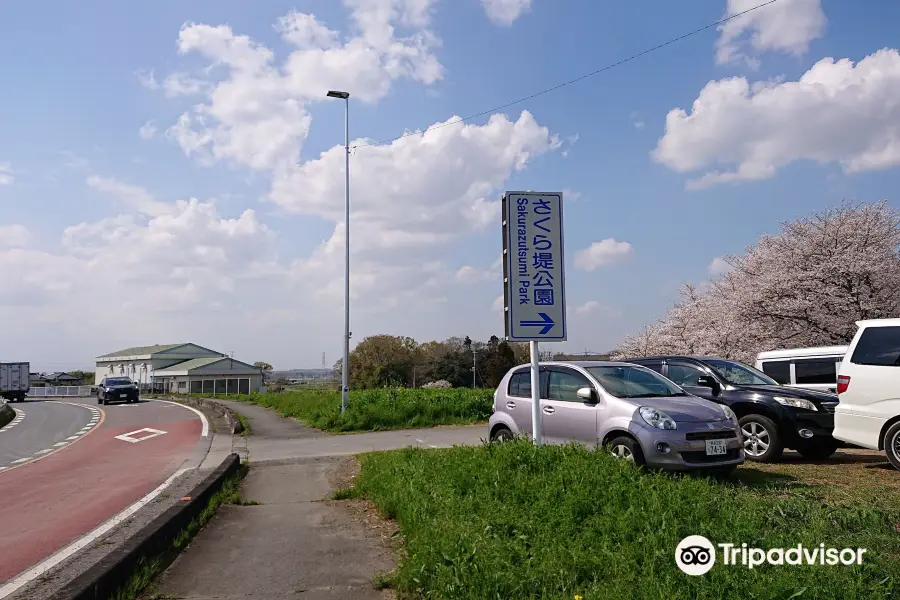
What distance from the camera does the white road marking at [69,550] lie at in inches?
207

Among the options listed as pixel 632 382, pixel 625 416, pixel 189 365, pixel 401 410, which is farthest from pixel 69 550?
pixel 189 365

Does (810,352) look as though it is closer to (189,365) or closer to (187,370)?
(187,370)

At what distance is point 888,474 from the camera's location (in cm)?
875

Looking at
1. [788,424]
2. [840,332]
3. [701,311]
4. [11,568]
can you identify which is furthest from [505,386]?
[701,311]

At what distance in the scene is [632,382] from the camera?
9.05m

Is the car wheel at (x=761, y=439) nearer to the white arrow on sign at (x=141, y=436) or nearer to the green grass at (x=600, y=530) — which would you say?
the green grass at (x=600, y=530)

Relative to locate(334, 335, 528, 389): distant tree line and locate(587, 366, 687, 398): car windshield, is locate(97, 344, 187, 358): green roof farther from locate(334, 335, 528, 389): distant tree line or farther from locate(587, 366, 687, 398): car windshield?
locate(587, 366, 687, 398): car windshield

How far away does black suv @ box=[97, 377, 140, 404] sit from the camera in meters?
36.4

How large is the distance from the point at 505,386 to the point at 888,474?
5.14 metres

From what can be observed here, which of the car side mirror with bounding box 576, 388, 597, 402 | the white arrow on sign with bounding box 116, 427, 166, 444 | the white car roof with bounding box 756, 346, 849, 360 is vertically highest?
the white car roof with bounding box 756, 346, 849, 360

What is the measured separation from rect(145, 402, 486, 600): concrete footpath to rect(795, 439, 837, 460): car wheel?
6.45m

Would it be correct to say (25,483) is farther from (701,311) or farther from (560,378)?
(701,311)

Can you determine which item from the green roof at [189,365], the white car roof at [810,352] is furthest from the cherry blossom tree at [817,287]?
the green roof at [189,365]

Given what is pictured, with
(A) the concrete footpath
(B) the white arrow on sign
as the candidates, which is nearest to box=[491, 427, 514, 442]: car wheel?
(A) the concrete footpath
